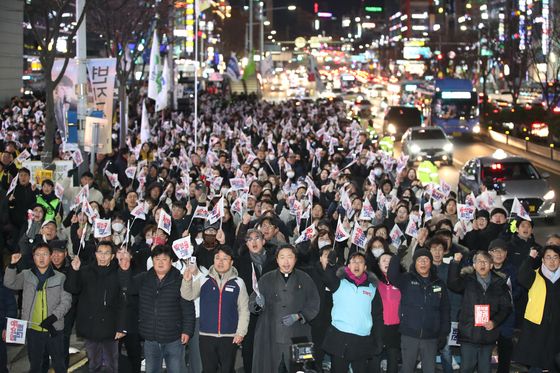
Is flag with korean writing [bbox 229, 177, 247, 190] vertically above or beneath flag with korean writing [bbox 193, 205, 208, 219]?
above

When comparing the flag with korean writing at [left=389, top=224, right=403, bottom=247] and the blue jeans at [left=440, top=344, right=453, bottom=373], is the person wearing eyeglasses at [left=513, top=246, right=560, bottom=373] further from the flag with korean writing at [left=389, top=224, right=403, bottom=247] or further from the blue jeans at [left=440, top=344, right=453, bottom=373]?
the flag with korean writing at [left=389, top=224, right=403, bottom=247]

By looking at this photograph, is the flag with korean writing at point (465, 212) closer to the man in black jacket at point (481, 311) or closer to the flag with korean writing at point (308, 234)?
A: the flag with korean writing at point (308, 234)

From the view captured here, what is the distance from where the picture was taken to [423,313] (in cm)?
904

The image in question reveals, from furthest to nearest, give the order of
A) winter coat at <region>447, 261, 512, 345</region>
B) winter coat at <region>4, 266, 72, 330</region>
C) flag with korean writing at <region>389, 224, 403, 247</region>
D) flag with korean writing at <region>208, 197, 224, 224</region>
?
flag with korean writing at <region>389, 224, 403, 247</region> < flag with korean writing at <region>208, 197, 224, 224</region> < winter coat at <region>4, 266, 72, 330</region> < winter coat at <region>447, 261, 512, 345</region>

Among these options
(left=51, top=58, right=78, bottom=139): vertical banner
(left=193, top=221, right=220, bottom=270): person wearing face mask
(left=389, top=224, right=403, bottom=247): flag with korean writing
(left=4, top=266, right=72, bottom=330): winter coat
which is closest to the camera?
(left=4, top=266, right=72, bottom=330): winter coat

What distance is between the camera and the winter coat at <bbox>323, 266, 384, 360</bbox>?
355 inches

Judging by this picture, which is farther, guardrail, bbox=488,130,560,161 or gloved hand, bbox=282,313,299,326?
guardrail, bbox=488,130,560,161

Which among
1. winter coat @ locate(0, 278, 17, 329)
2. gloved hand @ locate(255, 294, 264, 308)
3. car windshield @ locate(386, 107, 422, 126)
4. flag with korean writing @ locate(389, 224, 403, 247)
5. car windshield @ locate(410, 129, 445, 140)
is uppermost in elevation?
car windshield @ locate(386, 107, 422, 126)

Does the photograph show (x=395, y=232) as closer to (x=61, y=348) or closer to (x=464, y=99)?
(x=61, y=348)

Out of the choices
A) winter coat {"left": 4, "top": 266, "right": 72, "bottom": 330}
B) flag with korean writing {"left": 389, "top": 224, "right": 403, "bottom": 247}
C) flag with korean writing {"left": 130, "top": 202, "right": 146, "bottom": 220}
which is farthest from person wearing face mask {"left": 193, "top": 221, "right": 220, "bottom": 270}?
flag with korean writing {"left": 389, "top": 224, "right": 403, "bottom": 247}

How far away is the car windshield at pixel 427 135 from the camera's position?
34.9 m

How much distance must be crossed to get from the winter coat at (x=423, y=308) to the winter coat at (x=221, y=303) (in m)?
1.41

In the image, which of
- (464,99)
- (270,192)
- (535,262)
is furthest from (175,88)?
(535,262)

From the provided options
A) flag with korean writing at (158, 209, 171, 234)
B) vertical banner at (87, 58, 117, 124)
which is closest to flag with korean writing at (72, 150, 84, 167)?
vertical banner at (87, 58, 117, 124)
